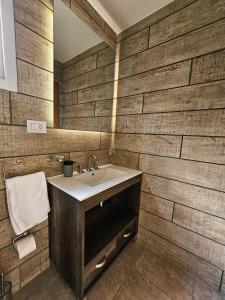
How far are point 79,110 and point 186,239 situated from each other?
1682 mm

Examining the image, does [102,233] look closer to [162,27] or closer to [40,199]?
[40,199]

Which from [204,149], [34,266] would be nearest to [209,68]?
[204,149]

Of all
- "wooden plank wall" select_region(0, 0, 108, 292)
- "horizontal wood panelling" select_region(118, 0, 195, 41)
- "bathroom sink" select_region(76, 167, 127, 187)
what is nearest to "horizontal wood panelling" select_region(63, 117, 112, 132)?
"wooden plank wall" select_region(0, 0, 108, 292)

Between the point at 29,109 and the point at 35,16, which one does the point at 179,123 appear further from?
the point at 35,16

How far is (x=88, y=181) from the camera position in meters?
1.46

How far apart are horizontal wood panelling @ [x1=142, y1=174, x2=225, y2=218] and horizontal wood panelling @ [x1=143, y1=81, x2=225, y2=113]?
28.1 inches

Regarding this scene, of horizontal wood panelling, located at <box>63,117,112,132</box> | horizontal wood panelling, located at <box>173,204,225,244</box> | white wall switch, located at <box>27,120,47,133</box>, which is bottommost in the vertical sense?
horizontal wood panelling, located at <box>173,204,225,244</box>

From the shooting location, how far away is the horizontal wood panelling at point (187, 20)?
1.06 meters

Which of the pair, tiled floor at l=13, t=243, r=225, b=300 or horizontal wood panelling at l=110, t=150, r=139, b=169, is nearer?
tiled floor at l=13, t=243, r=225, b=300

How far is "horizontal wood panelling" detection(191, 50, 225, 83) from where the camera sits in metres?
1.06

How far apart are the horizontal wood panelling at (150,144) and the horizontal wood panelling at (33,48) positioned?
40.9 inches

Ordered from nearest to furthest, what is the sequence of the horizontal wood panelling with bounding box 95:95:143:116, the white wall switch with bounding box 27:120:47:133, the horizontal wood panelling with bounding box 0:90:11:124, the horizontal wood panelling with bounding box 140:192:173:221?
the horizontal wood panelling with bounding box 0:90:11:124, the white wall switch with bounding box 27:120:47:133, the horizontal wood panelling with bounding box 140:192:173:221, the horizontal wood panelling with bounding box 95:95:143:116

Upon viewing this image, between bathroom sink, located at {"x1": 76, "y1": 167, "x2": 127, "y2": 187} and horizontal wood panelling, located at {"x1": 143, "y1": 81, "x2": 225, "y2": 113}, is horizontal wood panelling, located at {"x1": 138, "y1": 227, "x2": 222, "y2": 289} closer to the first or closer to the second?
bathroom sink, located at {"x1": 76, "y1": 167, "x2": 127, "y2": 187}

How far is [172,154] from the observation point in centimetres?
134
